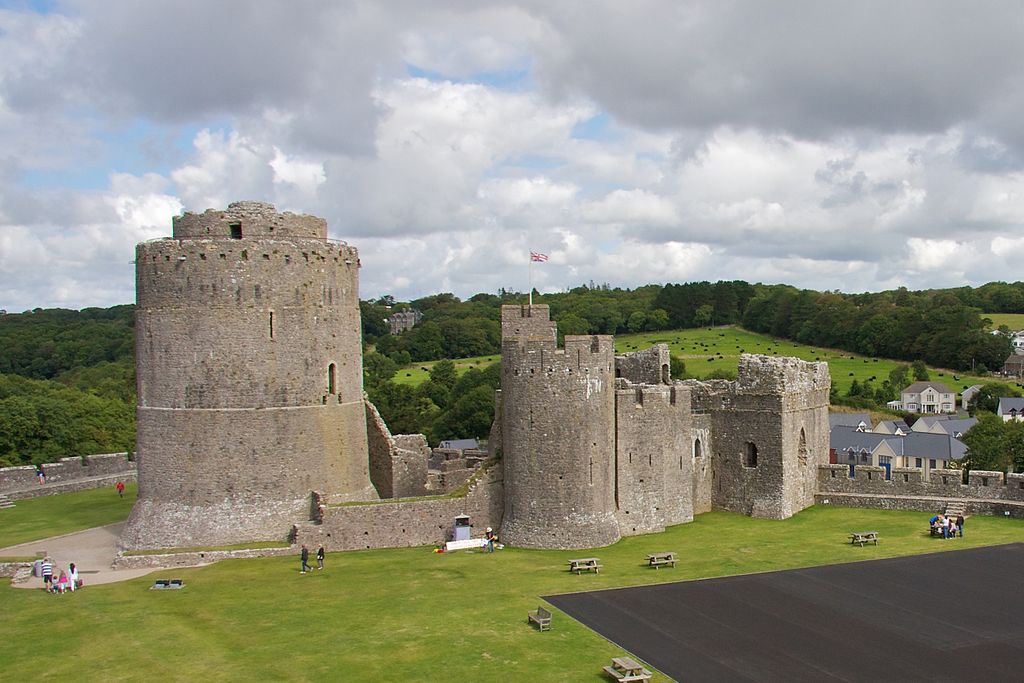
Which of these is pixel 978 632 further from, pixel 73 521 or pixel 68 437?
pixel 68 437

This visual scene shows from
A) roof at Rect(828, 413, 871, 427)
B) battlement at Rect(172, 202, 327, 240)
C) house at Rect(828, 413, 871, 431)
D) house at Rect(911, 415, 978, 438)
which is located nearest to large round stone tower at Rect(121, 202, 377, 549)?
battlement at Rect(172, 202, 327, 240)

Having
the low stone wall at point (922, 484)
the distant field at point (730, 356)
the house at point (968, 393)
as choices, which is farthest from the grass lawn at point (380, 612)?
the house at point (968, 393)

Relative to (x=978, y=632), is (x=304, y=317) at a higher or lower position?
higher

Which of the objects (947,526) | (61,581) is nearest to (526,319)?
(947,526)

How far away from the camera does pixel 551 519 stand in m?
29.2

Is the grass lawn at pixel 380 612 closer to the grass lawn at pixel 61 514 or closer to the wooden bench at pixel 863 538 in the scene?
the wooden bench at pixel 863 538

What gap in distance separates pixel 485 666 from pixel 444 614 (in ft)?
12.4

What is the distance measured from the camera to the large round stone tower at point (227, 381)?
29.2 metres

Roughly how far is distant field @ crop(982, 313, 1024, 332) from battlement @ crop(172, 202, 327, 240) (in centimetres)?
12859

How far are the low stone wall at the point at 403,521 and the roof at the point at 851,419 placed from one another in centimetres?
5053

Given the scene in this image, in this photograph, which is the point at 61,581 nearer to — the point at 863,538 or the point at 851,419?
the point at 863,538

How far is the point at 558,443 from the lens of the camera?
2925 cm

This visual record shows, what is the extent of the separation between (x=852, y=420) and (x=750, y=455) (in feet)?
149

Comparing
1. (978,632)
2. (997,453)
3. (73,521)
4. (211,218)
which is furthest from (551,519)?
(997,453)
